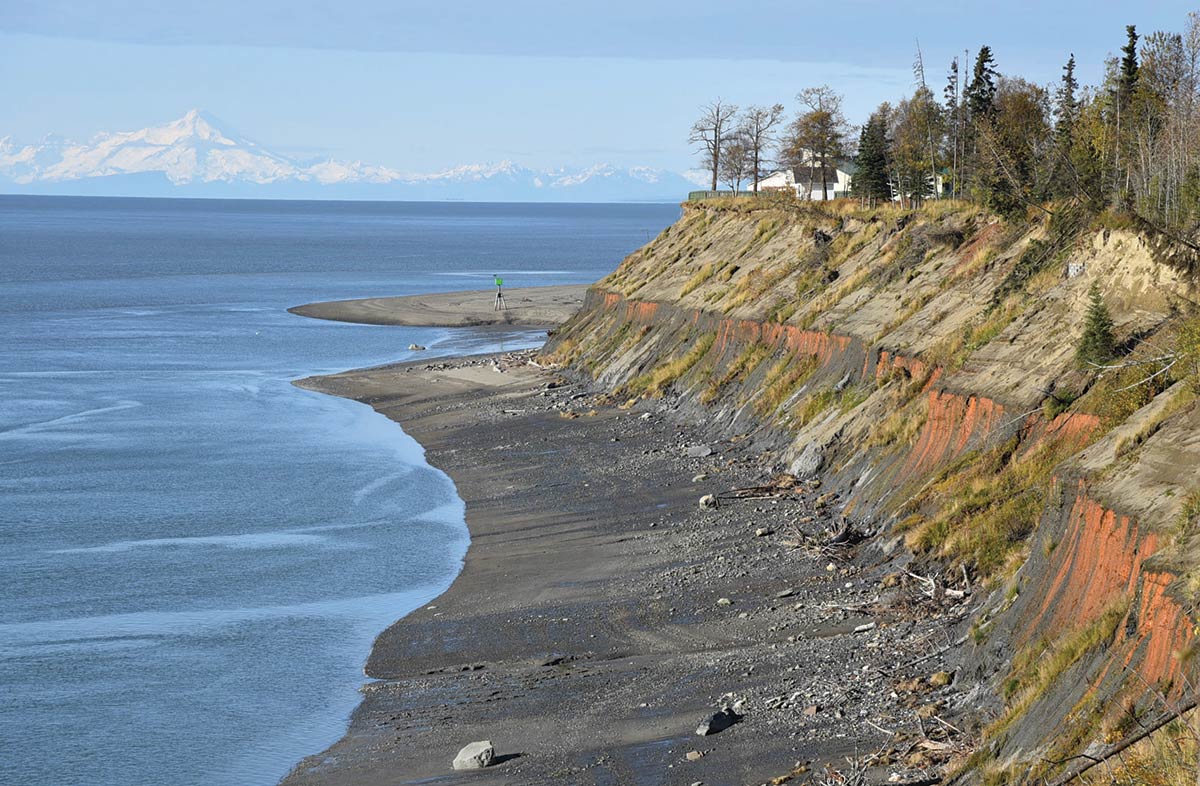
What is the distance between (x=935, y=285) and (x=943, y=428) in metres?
10.3

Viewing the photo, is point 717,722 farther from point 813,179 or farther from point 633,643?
point 813,179

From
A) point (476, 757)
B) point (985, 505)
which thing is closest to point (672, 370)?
point (985, 505)

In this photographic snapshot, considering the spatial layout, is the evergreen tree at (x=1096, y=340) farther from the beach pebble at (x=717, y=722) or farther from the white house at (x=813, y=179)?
the white house at (x=813, y=179)

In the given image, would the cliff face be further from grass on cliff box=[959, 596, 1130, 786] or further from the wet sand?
the wet sand

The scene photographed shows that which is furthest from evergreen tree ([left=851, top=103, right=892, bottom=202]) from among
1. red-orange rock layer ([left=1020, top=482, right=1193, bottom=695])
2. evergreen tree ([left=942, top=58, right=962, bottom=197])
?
red-orange rock layer ([left=1020, top=482, right=1193, bottom=695])

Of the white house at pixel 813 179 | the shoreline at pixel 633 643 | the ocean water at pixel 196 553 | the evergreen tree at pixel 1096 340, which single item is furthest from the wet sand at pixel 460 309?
the evergreen tree at pixel 1096 340

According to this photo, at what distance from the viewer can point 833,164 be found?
88.9 meters

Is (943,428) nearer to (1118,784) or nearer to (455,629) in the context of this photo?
(455,629)

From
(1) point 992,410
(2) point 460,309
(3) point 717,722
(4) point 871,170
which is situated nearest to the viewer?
(3) point 717,722

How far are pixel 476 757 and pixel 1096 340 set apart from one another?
43.6 feet

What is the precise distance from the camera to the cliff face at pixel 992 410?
15055 mm

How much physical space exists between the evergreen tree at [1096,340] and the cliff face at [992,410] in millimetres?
402

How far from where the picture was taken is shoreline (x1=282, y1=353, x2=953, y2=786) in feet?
60.1

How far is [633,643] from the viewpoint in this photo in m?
23.2
